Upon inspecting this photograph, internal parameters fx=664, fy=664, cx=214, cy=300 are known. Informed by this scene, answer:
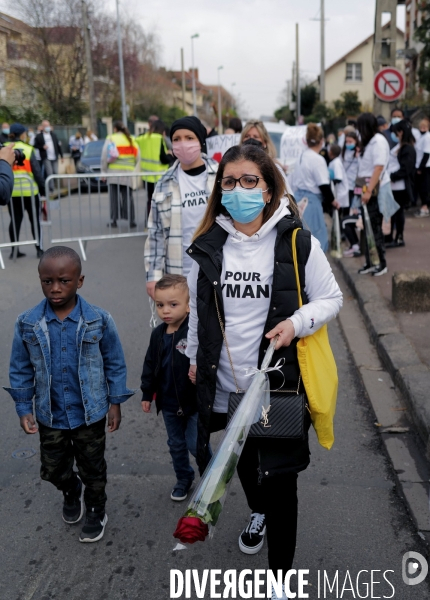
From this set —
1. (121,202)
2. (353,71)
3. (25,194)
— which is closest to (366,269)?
(121,202)

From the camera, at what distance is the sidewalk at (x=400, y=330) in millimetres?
4555

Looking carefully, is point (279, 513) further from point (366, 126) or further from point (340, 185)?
point (340, 185)

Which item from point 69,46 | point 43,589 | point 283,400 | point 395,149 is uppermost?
point 69,46

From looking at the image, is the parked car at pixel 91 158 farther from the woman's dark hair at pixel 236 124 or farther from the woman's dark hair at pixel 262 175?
the woman's dark hair at pixel 262 175

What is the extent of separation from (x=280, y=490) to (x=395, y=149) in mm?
8716

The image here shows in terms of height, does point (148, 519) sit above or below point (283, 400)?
below

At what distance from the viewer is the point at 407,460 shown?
13.1ft

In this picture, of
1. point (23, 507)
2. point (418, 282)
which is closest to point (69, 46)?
point (418, 282)

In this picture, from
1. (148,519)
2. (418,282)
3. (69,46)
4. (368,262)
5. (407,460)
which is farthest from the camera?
(69,46)

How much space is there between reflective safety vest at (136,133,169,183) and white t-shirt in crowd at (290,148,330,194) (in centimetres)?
410

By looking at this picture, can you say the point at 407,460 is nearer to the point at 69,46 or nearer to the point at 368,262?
the point at 368,262

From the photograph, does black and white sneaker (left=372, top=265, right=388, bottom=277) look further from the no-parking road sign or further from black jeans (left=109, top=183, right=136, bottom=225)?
the no-parking road sign

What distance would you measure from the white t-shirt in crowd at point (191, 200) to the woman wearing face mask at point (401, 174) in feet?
19.9

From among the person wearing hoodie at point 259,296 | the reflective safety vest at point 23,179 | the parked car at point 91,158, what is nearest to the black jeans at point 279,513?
the person wearing hoodie at point 259,296
